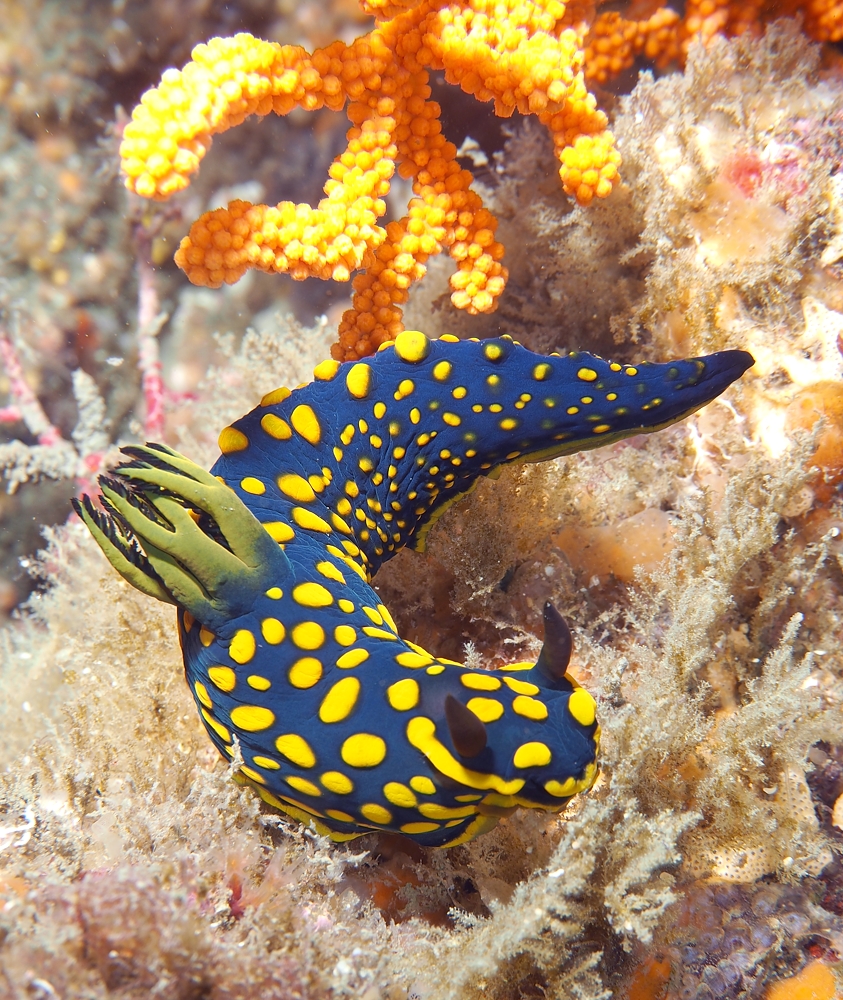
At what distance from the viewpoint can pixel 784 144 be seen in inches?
124

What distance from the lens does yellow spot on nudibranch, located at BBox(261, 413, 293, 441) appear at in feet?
8.68

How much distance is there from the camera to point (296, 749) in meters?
2.03

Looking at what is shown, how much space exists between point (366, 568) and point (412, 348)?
3.06ft

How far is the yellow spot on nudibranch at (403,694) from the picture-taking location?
196cm

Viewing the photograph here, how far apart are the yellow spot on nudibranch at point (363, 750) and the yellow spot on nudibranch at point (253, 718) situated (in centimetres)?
28

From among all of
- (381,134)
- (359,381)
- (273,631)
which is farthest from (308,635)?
(381,134)

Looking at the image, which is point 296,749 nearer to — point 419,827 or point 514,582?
point 419,827

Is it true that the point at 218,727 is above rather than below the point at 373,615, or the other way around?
below

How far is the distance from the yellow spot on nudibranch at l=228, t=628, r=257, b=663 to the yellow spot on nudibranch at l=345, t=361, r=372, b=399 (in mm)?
1056

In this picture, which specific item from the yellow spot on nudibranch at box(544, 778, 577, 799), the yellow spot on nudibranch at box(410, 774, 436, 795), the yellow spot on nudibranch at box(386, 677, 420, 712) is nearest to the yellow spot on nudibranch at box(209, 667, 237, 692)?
the yellow spot on nudibranch at box(386, 677, 420, 712)

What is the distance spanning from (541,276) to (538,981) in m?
3.32

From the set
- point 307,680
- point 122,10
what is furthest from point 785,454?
point 122,10

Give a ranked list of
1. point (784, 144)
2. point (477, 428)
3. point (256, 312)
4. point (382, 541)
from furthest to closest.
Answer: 1. point (256, 312)
2. point (784, 144)
3. point (382, 541)
4. point (477, 428)

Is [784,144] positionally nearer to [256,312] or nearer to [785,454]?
[785,454]
